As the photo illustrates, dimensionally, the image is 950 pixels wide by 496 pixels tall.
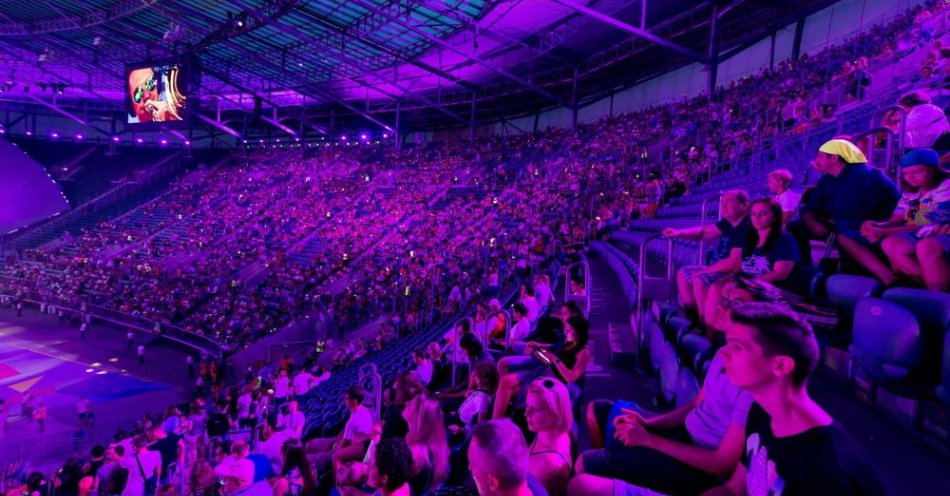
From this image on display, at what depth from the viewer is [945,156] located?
3650mm

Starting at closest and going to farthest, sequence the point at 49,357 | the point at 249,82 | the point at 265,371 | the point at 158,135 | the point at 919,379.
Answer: the point at 919,379 → the point at 265,371 → the point at 49,357 → the point at 249,82 → the point at 158,135

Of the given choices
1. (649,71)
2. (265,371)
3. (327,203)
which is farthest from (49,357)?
(649,71)

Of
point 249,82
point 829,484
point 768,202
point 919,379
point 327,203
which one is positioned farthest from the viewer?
point 249,82

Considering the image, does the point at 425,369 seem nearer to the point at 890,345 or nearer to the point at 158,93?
the point at 890,345

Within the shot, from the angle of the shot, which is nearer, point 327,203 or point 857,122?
point 857,122

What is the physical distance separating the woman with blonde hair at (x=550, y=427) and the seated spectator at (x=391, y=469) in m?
0.62

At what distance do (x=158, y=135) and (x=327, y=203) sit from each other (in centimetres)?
1962

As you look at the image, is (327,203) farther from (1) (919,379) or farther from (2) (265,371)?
(1) (919,379)

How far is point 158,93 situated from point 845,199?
1009 inches

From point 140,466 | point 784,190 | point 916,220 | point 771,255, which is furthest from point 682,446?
point 140,466

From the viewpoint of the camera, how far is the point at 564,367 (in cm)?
348

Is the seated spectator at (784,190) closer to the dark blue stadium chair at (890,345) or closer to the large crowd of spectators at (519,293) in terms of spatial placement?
the large crowd of spectators at (519,293)

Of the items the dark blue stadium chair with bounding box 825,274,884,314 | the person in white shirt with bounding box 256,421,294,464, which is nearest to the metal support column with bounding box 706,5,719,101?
the person in white shirt with bounding box 256,421,294,464

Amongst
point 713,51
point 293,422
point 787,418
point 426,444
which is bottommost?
point 293,422
